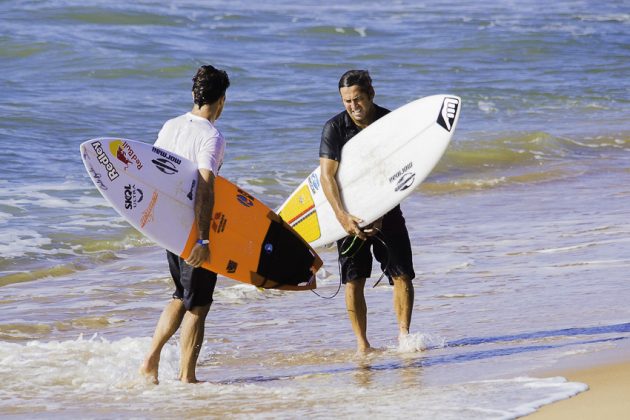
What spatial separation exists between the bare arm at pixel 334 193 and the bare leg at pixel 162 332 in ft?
3.13

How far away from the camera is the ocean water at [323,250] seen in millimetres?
5094

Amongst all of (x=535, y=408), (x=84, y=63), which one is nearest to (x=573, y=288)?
(x=535, y=408)

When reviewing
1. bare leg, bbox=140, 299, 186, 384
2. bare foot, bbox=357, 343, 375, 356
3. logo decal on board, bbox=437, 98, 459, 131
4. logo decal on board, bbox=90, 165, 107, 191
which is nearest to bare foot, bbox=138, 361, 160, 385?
bare leg, bbox=140, 299, 186, 384

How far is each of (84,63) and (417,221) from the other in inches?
441

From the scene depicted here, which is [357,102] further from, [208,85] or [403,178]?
[208,85]

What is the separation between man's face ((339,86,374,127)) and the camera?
17.9 ft

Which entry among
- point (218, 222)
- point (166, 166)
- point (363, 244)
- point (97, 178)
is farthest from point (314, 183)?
point (97, 178)

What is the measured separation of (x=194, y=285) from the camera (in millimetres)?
5062

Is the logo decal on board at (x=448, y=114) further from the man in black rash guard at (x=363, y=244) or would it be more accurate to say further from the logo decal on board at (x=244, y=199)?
the logo decal on board at (x=244, y=199)

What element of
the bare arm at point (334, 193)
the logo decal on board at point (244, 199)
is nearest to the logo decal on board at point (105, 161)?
the logo decal on board at point (244, 199)

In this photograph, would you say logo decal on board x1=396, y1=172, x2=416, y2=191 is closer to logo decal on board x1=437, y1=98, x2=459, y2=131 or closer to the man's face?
logo decal on board x1=437, y1=98, x2=459, y2=131

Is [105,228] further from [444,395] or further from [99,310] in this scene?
[444,395]

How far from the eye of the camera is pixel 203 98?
16.3 ft

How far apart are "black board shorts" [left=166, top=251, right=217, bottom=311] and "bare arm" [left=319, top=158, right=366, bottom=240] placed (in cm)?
80
